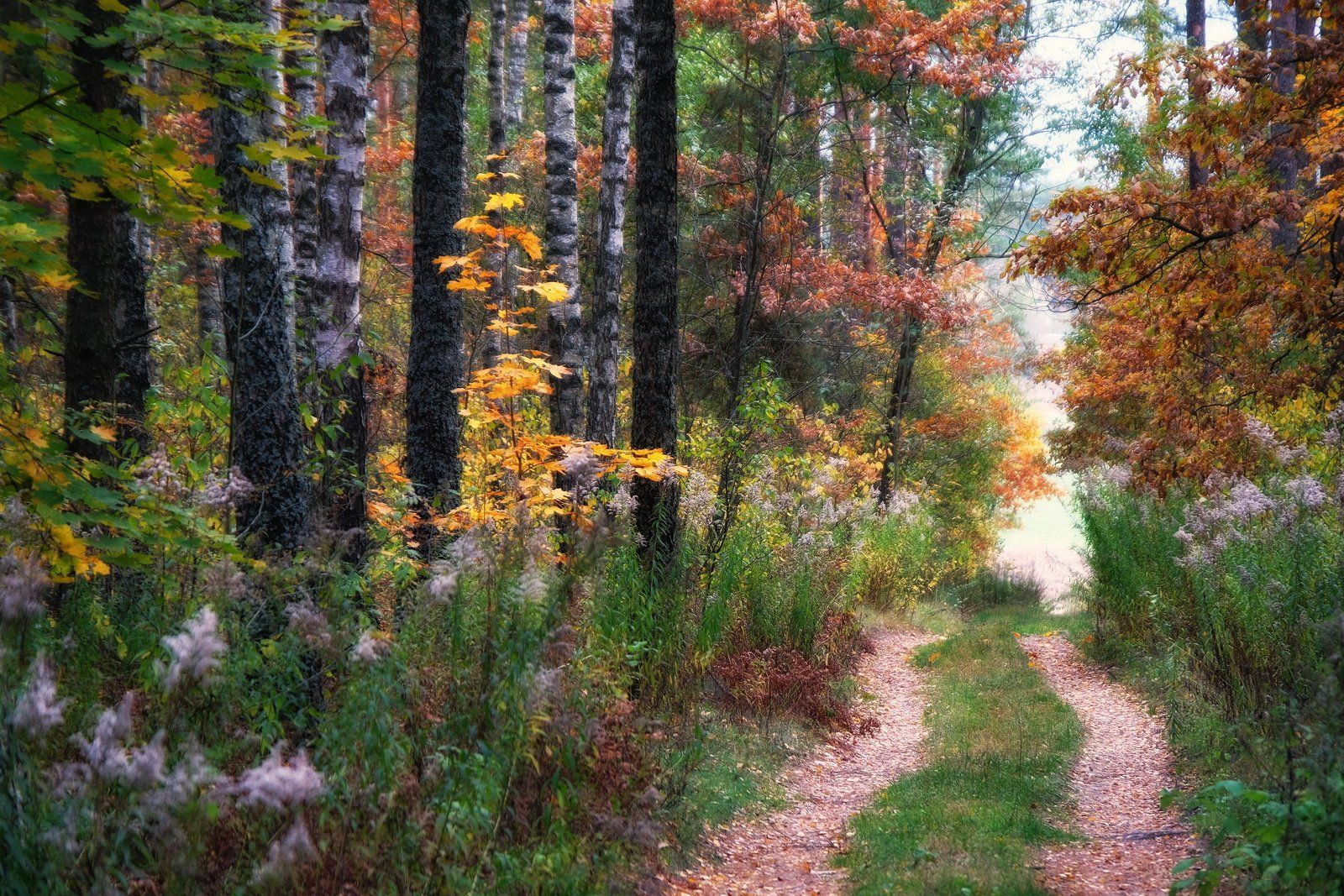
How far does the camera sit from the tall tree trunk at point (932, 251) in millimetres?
17328

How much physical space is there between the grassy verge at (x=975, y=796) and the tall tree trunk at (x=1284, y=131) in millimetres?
4344

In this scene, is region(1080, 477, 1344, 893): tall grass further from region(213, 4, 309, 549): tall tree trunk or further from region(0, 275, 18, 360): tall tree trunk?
region(0, 275, 18, 360): tall tree trunk

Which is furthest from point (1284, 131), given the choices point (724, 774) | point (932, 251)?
point (932, 251)

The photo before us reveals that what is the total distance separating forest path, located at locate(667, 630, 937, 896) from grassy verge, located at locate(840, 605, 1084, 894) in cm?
18

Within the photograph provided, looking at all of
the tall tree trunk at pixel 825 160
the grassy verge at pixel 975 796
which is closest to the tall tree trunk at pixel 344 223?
the grassy verge at pixel 975 796

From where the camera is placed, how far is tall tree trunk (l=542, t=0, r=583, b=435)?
10453 millimetres

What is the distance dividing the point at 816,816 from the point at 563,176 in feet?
24.0

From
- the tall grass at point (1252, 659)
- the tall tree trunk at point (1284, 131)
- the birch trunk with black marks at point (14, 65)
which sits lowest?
the tall grass at point (1252, 659)

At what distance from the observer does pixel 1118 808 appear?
6.04m

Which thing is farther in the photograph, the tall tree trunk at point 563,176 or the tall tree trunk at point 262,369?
the tall tree trunk at point 563,176

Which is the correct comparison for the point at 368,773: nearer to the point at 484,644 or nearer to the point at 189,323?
the point at 484,644

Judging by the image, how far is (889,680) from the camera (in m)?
10.4

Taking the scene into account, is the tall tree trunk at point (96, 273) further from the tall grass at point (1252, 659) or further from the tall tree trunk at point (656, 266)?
the tall grass at point (1252, 659)

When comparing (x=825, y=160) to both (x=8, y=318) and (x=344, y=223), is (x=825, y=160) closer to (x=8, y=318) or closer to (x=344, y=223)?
(x=344, y=223)
